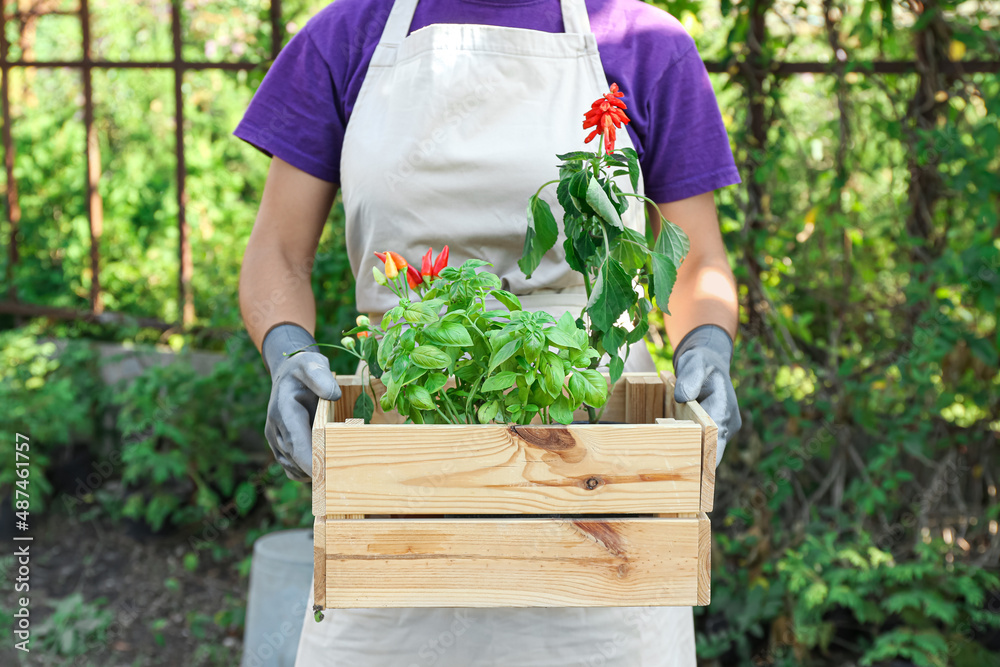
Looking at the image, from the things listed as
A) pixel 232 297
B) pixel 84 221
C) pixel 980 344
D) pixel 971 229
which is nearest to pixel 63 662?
pixel 232 297

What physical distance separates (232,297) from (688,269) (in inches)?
77.2

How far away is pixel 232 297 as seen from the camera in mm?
2914

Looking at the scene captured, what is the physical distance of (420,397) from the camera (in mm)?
948

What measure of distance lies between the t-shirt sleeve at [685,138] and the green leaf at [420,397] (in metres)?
0.59

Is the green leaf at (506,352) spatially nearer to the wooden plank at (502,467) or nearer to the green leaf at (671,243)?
the wooden plank at (502,467)

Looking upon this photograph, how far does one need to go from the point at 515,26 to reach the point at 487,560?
2.79ft

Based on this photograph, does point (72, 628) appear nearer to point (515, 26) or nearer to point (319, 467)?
point (319, 467)

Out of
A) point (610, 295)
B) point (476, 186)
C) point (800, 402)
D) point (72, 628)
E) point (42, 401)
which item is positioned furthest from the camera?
point (42, 401)

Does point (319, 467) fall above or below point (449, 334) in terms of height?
below

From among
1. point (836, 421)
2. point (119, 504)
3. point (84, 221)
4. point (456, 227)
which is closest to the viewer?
point (456, 227)

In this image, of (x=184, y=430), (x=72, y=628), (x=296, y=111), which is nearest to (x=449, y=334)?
(x=296, y=111)

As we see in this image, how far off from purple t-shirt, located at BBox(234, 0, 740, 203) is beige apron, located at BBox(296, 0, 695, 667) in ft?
0.13

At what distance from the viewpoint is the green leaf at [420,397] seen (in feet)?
3.11

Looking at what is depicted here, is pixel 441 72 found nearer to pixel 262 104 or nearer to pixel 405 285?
pixel 262 104
